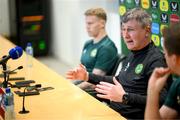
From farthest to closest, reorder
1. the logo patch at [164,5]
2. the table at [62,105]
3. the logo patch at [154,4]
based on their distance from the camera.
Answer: the logo patch at [154,4] < the logo patch at [164,5] < the table at [62,105]

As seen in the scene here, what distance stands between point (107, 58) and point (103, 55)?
48 mm

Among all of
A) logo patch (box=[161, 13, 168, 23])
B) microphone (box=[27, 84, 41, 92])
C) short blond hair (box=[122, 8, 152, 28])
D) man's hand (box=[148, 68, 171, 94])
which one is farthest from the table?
logo patch (box=[161, 13, 168, 23])

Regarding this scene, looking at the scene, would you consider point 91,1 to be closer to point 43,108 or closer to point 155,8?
point 155,8

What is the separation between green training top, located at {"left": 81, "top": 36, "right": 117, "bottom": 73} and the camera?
137 inches

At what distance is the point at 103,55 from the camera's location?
11.5ft

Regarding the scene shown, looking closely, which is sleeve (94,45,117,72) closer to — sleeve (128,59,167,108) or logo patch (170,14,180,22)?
logo patch (170,14,180,22)

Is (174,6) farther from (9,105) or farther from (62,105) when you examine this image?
(9,105)

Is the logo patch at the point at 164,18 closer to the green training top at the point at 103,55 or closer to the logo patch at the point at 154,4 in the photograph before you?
the logo patch at the point at 154,4

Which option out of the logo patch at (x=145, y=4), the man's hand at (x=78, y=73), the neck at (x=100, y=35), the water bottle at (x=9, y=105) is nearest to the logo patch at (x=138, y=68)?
the man's hand at (x=78, y=73)

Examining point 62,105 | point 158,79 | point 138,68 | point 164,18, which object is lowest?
point 62,105

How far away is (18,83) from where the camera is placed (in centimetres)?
310

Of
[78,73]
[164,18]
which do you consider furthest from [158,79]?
[164,18]

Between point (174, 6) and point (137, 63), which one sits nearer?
point (137, 63)

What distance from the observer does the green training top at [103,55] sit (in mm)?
3490
